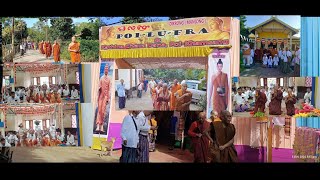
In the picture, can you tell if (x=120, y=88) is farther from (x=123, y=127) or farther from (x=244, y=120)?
(x=244, y=120)

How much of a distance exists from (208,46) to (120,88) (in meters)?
1.29

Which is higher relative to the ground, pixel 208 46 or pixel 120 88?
pixel 208 46

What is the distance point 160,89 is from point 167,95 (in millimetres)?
122

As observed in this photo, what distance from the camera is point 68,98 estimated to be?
807 cm

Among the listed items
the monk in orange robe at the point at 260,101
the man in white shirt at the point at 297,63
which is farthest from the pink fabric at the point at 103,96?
the man in white shirt at the point at 297,63

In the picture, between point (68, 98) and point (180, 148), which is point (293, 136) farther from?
point (68, 98)

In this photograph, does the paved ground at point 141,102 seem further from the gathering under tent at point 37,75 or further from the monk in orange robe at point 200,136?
the gathering under tent at point 37,75

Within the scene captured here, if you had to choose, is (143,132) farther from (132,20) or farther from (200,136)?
(132,20)

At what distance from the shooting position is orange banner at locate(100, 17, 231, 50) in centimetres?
788

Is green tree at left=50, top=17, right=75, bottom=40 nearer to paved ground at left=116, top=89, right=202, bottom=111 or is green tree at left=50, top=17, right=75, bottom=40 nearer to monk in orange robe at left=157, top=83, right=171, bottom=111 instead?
paved ground at left=116, top=89, right=202, bottom=111

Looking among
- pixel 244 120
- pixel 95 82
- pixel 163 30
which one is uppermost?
pixel 163 30

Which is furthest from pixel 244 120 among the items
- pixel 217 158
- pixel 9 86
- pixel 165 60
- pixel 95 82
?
pixel 9 86

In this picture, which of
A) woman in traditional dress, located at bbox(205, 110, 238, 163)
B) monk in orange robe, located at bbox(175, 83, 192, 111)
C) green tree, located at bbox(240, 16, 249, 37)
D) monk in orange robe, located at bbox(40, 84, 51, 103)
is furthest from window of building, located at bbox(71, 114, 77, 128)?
green tree, located at bbox(240, 16, 249, 37)

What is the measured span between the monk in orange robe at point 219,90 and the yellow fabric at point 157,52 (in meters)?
0.28
